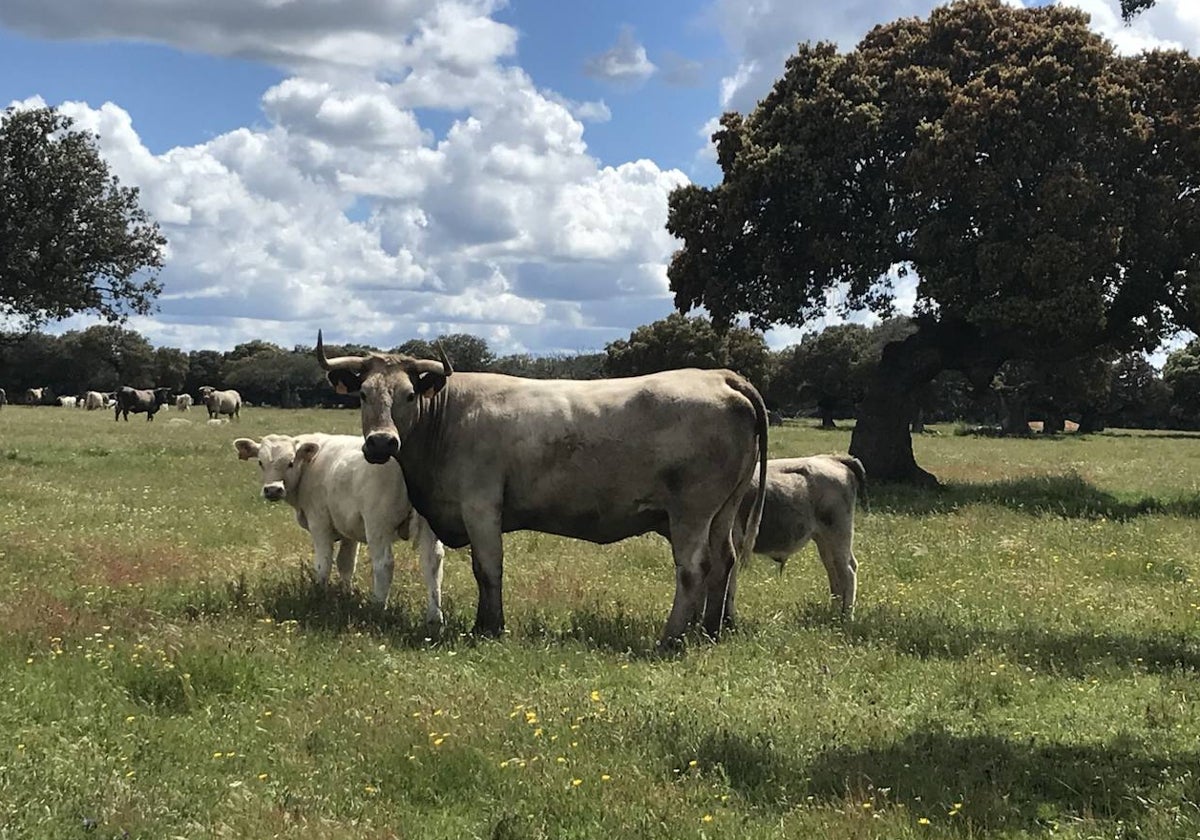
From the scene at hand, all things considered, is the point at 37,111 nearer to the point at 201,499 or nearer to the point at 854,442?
the point at 201,499

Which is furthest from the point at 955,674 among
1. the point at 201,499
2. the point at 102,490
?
the point at 102,490

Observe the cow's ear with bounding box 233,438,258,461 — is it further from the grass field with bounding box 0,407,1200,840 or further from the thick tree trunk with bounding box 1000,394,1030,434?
the thick tree trunk with bounding box 1000,394,1030,434

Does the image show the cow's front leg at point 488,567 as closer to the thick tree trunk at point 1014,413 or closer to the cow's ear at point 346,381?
the cow's ear at point 346,381

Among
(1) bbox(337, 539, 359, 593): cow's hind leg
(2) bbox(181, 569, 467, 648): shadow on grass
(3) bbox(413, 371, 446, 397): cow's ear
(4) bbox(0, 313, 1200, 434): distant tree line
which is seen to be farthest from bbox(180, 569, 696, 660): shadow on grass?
(4) bbox(0, 313, 1200, 434): distant tree line

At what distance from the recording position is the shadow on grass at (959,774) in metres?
6.11

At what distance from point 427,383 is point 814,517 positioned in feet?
16.2

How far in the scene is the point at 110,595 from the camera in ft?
37.8

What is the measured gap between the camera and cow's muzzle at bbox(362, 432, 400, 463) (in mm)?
10203

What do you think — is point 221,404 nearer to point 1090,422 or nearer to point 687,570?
point 687,570

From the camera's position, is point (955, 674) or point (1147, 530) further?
point (1147, 530)

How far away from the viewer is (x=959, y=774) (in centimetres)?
668

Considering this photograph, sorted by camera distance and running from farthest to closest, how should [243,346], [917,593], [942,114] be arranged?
1. [243,346]
2. [942,114]
3. [917,593]

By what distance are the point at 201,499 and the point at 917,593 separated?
1352 centimetres

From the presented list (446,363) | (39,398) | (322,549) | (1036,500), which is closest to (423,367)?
(446,363)
